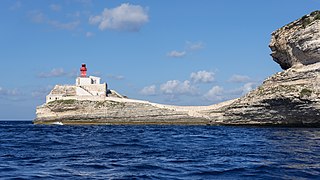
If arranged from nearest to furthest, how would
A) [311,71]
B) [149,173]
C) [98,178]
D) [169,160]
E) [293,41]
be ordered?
1. [98,178]
2. [149,173]
3. [169,160]
4. [311,71]
5. [293,41]

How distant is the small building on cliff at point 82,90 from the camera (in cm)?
10514

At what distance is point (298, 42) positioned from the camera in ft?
203

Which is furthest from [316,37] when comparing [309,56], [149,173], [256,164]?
[149,173]

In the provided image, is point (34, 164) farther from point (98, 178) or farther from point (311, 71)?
point (311, 71)

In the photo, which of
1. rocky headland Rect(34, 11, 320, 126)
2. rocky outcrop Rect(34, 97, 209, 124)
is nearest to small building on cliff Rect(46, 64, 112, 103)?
rocky outcrop Rect(34, 97, 209, 124)

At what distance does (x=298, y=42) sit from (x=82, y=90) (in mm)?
62018

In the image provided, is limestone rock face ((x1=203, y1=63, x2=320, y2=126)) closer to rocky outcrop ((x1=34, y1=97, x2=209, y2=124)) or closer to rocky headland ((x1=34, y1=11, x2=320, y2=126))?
rocky headland ((x1=34, y1=11, x2=320, y2=126))

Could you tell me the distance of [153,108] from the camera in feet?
312

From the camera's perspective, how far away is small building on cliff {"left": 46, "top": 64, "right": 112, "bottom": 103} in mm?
105144

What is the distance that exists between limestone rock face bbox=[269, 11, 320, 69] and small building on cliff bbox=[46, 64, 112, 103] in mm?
46581

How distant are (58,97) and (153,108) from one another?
26855 mm

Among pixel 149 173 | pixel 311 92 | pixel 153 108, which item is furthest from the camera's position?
pixel 153 108

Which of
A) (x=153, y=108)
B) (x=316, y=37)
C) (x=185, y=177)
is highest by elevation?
(x=316, y=37)

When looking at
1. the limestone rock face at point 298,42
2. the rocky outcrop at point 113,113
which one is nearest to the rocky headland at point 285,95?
the limestone rock face at point 298,42
